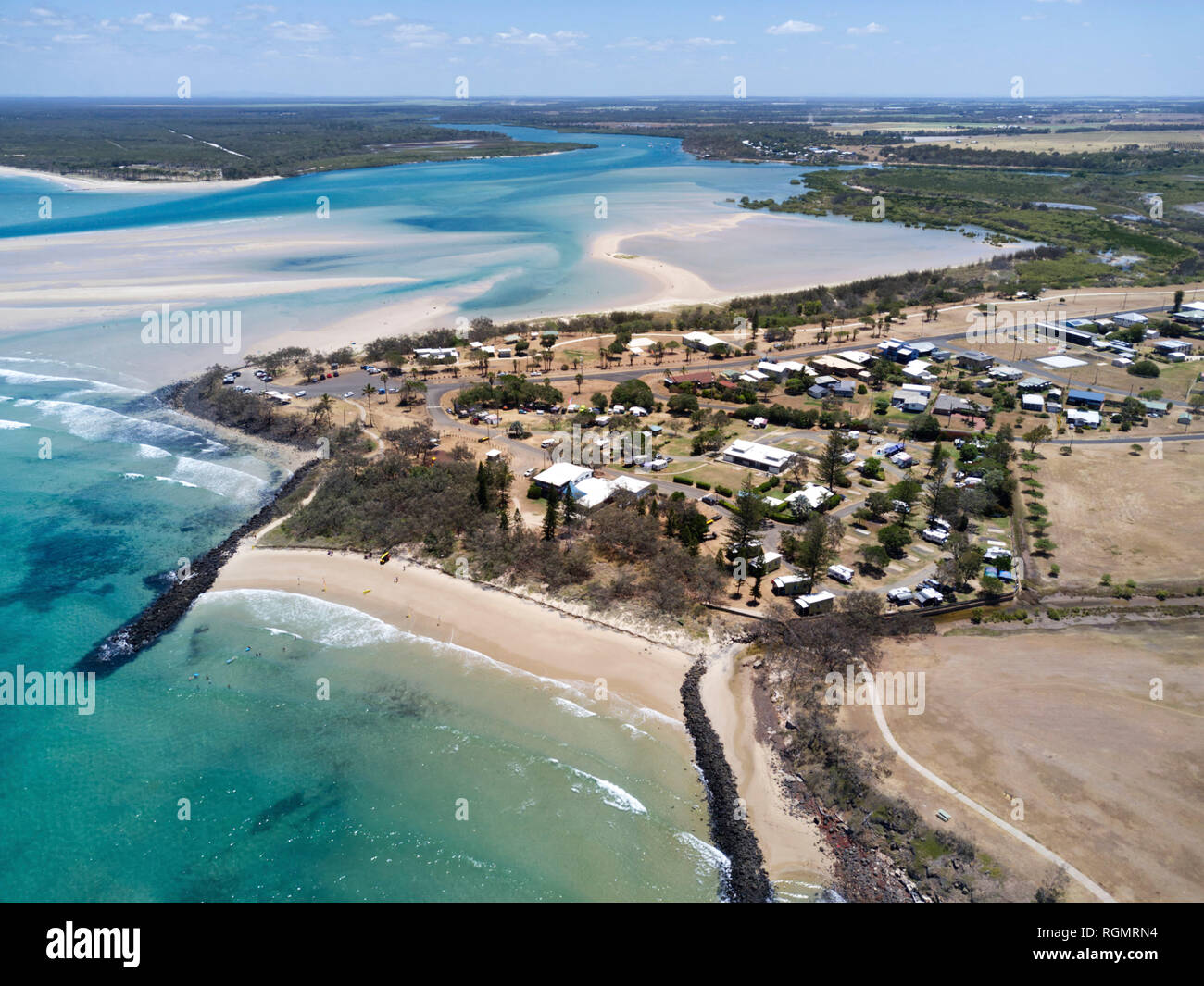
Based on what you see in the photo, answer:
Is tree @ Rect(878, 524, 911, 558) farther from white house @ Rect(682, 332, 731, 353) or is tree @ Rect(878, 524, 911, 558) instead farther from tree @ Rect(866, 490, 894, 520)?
white house @ Rect(682, 332, 731, 353)

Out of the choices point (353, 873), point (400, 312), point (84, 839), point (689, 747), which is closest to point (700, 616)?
point (689, 747)

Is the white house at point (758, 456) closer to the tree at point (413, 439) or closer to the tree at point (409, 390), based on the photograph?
the tree at point (413, 439)

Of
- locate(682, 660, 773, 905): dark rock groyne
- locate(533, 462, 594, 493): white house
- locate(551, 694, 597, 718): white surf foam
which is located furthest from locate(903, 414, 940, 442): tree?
locate(551, 694, 597, 718): white surf foam

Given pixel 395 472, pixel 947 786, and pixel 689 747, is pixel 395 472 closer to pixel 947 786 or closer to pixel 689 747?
pixel 689 747

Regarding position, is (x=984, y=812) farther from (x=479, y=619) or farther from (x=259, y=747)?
(x=259, y=747)

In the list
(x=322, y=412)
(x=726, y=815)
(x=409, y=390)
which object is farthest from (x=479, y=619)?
(x=409, y=390)

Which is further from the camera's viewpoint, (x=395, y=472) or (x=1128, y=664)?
(x=395, y=472)

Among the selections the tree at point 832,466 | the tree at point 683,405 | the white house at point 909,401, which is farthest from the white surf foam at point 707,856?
the white house at point 909,401
